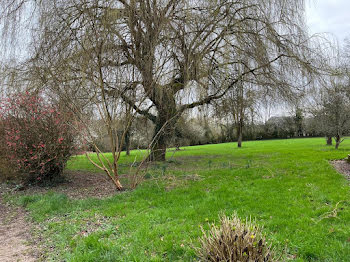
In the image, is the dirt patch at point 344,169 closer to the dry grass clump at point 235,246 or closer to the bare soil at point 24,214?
the dry grass clump at point 235,246

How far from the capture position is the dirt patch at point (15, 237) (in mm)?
3023

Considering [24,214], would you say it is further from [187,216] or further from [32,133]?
[187,216]

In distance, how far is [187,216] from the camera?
3.83m

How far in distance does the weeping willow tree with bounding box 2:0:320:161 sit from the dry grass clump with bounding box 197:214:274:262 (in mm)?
3591

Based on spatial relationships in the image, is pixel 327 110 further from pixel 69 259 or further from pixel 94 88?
pixel 69 259

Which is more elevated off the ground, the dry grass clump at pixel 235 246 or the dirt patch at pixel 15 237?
the dry grass clump at pixel 235 246

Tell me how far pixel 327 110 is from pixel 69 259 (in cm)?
1379

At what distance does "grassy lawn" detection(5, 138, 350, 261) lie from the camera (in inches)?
110

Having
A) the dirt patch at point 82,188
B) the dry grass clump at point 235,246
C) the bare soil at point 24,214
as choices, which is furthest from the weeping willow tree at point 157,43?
the dry grass clump at point 235,246

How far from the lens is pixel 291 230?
3.11 m

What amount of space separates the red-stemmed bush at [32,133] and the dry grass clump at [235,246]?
5.34m

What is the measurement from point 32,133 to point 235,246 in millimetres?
6000

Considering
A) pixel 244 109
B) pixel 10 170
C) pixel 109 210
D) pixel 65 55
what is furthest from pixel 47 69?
pixel 244 109

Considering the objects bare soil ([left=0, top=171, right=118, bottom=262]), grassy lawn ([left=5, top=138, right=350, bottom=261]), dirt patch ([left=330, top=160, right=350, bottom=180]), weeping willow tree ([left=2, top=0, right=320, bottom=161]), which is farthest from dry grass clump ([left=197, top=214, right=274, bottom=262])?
dirt patch ([left=330, top=160, right=350, bottom=180])
